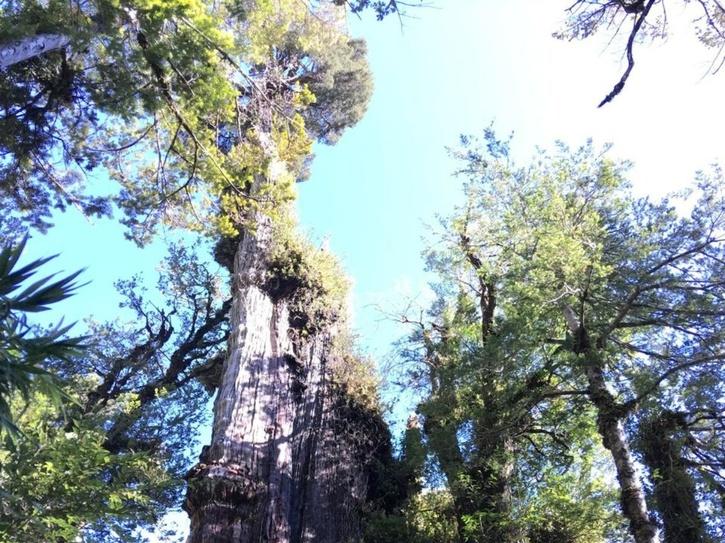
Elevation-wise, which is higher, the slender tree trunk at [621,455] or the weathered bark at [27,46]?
the weathered bark at [27,46]

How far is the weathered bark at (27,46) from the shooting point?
5480 mm

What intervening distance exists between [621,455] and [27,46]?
7842 millimetres

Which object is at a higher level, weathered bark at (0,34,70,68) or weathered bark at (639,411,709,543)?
weathered bark at (0,34,70,68)

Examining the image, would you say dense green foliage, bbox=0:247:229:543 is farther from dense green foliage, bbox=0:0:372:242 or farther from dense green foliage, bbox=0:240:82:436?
dense green foliage, bbox=0:0:372:242

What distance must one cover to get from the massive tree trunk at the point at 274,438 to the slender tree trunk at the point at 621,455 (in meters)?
3.81

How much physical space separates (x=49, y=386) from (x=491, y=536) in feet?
20.0

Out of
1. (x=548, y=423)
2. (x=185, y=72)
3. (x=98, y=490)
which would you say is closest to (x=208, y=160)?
(x=185, y=72)

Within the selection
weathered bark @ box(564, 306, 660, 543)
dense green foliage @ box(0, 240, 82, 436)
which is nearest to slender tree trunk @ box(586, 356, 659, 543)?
weathered bark @ box(564, 306, 660, 543)

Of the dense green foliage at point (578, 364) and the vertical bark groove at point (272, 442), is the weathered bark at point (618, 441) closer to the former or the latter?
the dense green foliage at point (578, 364)

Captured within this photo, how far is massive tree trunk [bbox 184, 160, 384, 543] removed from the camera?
22.9ft

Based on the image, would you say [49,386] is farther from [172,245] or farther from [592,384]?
[172,245]

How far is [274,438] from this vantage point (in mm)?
8258

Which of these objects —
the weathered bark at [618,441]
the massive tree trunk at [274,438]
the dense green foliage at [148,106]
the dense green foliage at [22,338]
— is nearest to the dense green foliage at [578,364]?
the weathered bark at [618,441]

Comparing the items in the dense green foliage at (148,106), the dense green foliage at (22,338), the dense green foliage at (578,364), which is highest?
the dense green foliage at (148,106)
